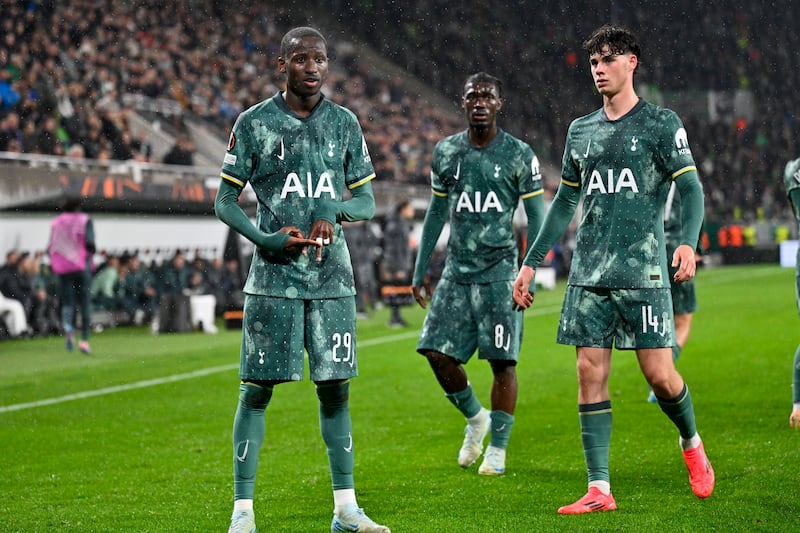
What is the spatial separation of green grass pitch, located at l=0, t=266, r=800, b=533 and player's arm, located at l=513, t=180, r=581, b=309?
1.03 meters

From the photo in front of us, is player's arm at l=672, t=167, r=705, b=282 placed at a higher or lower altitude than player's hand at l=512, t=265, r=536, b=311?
higher

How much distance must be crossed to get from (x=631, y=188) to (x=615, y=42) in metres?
0.67

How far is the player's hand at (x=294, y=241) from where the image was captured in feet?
16.1

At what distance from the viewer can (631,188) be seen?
5.52 metres

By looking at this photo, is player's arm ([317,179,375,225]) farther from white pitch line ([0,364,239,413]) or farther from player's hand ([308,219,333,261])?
white pitch line ([0,364,239,413])

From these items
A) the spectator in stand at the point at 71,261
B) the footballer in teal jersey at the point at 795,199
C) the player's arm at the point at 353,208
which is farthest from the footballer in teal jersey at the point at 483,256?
the spectator in stand at the point at 71,261

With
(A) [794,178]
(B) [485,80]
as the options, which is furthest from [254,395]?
(A) [794,178]

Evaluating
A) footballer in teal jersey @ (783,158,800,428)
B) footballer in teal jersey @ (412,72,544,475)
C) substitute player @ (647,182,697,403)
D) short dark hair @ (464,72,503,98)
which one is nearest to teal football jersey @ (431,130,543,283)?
footballer in teal jersey @ (412,72,544,475)

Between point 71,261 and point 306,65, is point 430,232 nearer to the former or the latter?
point 306,65

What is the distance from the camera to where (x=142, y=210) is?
792 inches

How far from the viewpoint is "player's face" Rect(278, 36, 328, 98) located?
5.02 meters

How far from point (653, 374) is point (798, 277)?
2.92m

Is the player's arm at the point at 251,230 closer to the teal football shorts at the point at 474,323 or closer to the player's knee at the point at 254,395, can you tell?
the player's knee at the point at 254,395

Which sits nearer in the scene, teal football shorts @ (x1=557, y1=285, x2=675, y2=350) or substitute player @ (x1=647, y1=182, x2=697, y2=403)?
teal football shorts @ (x1=557, y1=285, x2=675, y2=350)
